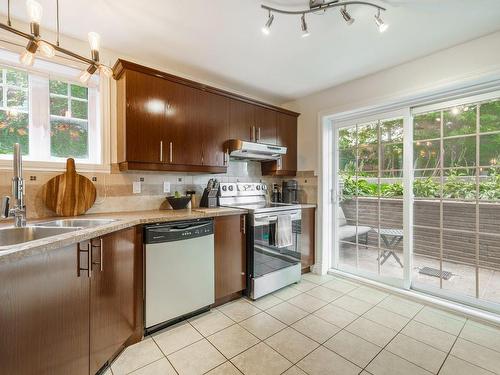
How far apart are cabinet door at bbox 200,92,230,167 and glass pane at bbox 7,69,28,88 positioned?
1.43m

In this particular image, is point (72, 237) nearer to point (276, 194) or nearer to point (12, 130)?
point (12, 130)

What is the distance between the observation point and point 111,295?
1569 millimetres

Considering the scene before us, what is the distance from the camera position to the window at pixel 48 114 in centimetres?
188

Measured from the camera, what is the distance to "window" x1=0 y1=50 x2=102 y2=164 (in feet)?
6.18

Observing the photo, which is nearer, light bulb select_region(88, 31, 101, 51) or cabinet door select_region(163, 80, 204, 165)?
light bulb select_region(88, 31, 101, 51)

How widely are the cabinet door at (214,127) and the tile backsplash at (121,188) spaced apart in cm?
35

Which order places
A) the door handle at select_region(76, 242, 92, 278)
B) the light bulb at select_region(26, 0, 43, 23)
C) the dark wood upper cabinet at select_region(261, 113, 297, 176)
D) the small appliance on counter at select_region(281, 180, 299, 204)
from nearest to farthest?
1. the light bulb at select_region(26, 0, 43, 23)
2. the door handle at select_region(76, 242, 92, 278)
3. the dark wood upper cabinet at select_region(261, 113, 297, 176)
4. the small appliance on counter at select_region(281, 180, 299, 204)

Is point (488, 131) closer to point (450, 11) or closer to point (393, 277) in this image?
point (450, 11)

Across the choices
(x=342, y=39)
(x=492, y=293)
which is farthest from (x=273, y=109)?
(x=492, y=293)

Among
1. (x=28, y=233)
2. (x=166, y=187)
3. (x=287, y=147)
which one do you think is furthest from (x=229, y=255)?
(x=287, y=147)

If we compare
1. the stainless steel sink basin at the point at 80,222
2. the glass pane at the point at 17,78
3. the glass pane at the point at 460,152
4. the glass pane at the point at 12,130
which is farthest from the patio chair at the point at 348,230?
the glass pane at the point at 17,78

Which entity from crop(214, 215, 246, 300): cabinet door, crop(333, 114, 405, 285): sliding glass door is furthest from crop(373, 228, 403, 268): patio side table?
crop(214, 215, 246, 300): cabinet door

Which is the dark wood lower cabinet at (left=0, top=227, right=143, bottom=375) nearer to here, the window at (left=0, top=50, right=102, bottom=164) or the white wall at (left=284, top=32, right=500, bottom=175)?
the window at (left=0, top=50, right=102, bottom=164)

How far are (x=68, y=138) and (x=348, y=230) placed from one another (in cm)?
319
